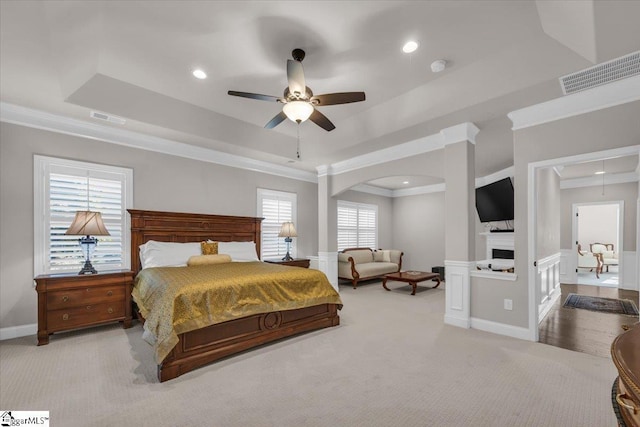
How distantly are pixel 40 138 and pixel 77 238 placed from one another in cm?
139

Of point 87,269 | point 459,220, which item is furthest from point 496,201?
point 87,269

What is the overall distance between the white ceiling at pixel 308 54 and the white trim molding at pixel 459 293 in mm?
Result: 2033

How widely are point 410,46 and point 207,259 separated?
3.83 meters

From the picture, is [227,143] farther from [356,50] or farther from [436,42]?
[436,42]

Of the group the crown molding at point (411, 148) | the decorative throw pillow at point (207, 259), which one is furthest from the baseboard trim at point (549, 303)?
the decorative throw pillow at point (207, 259)

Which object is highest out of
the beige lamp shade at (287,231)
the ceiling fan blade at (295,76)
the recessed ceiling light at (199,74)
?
the recessed ceiling light at (199,74)

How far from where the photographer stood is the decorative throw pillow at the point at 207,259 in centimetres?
432

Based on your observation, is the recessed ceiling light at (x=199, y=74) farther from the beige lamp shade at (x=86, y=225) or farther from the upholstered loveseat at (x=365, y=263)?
the upholstered loveseat at (x=365, y=263)

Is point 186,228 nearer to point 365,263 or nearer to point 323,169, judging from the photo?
point 323,169

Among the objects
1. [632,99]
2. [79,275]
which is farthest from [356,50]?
[79,275]

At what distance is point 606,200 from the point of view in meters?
7.00

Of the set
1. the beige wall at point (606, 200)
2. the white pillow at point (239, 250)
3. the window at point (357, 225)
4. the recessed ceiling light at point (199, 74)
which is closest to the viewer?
the recessed ceiling light at point (199, 74)

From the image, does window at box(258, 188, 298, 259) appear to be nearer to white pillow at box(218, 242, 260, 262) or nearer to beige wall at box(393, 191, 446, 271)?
white pillow at box(218, 242, 260, 262)

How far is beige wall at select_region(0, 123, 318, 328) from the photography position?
11.8 ft
